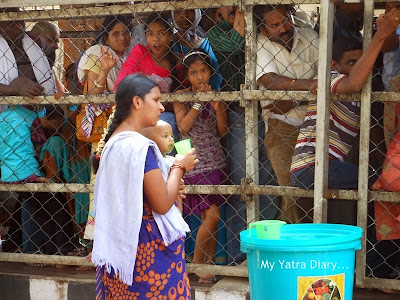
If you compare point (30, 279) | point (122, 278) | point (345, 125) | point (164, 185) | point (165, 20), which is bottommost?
point (30, 279)

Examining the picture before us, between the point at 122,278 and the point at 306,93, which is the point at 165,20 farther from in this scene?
the point at 122,278

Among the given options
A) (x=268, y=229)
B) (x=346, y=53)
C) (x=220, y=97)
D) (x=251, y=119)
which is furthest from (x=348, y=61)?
(x=268, y=229)

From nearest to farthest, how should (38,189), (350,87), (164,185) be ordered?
(164,185)
(350,87)
(38,189)

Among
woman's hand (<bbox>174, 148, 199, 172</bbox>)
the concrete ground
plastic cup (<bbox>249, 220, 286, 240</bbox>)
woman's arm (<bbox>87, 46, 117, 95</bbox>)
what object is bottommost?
the concrete ground

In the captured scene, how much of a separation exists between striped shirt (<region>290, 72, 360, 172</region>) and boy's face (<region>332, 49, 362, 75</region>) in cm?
8

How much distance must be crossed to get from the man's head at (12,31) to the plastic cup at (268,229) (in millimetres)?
2620

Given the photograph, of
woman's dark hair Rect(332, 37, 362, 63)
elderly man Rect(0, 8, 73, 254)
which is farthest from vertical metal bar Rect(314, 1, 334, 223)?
elderly man Rect(0, 8, 73, 254)

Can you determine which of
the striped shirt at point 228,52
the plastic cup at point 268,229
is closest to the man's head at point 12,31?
the striped shirt at point 228,52

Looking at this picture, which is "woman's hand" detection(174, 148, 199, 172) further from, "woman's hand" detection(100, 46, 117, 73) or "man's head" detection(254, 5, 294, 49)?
"woman's hand" detection(100, 46, 117, 73)

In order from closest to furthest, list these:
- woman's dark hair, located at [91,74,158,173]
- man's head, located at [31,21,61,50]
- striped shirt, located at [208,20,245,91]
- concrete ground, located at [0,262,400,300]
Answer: woman's dark hair, located at [91,74,158,173] → concrete ground, located at [0,262,400,300] → striped shirt, located at [208,20,245,91] → man's head, located at [31,21,61,50]

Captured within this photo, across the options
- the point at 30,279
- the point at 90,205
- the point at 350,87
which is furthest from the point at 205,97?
the point at 30,279

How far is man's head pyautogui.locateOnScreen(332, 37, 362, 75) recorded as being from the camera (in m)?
4.19

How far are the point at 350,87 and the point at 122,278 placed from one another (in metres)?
1.69

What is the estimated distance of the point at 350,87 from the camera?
3.96 m
